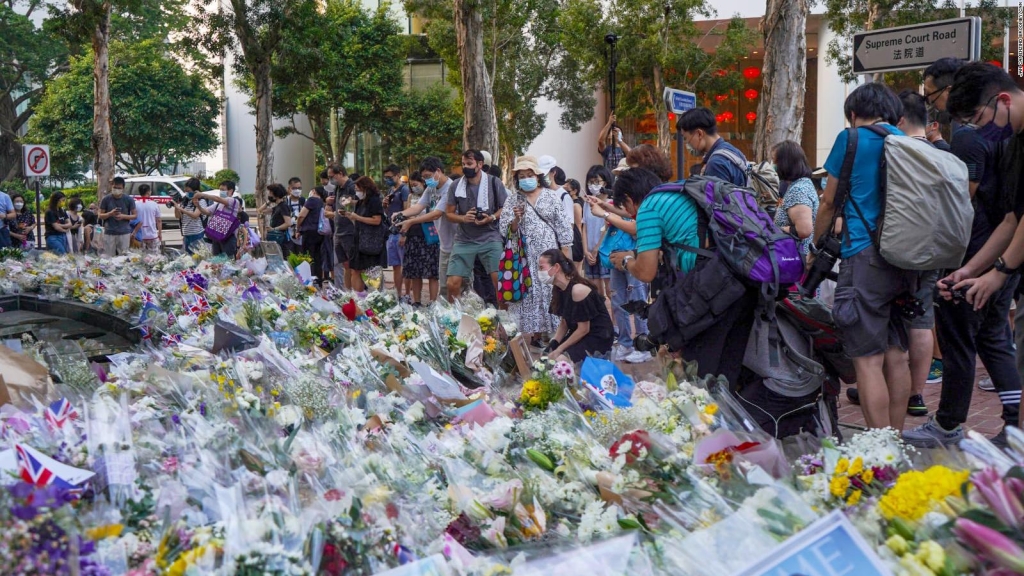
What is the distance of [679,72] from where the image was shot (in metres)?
33.6

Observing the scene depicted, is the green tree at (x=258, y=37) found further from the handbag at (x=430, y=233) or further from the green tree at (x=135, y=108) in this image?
the green tree at (x=135, y=108)

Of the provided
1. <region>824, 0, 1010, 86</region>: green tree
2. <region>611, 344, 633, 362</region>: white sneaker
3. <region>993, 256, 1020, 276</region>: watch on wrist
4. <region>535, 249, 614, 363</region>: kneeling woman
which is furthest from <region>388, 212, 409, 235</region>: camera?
<region>824, 0, 1010, 86</region>: green tree

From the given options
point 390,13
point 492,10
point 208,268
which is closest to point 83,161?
point 390,13

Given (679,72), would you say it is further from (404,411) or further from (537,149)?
(404,411)

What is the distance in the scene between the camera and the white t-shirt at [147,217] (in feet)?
59.0

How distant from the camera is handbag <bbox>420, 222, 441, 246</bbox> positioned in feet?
36.8

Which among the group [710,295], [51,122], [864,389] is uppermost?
[51,122]

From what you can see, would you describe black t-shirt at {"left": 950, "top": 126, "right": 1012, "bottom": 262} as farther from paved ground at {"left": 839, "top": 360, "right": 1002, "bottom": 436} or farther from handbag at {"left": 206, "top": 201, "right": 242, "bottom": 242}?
handbag at {"left": 206, "top": 201, "right": 242, "bottom": 242}

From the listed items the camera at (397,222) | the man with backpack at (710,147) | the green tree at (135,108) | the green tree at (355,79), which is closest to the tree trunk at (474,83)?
the camera at (397,222)

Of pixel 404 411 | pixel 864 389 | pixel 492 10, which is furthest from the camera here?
pixel 492 10

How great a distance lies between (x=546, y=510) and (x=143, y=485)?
1071 millimetres

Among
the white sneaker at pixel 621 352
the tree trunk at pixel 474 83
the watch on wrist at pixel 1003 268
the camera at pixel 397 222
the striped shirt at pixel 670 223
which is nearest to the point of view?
the watch on wrist at pixel 1003 268

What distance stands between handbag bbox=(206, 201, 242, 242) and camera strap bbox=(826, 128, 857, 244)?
10985 mm

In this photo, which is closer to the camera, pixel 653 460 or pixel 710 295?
pixel 653 460
